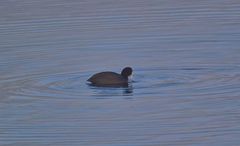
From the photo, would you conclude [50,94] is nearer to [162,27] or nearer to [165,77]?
[165,77]

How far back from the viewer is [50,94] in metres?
20.5

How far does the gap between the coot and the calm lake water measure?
0.48 ft

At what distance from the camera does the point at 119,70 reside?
898 inches

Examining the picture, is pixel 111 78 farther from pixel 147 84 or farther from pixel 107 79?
pixel 147 84

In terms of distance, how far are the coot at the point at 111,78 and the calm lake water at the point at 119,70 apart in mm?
147

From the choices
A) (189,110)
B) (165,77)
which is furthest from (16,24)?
(189,110)

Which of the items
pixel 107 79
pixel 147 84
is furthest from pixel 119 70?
pixel 147 84

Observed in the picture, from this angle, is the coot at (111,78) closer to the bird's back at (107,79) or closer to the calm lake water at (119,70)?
the bird's back at (107,79)

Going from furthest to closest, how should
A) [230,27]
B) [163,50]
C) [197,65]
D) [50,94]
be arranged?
1. [230,27]
2. [163,50]
3. [197,65]
4. [50,94]

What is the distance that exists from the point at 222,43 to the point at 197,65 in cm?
211

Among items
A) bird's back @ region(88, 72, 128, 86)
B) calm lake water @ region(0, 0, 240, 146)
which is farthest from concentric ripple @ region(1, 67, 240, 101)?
bird's back @ region(88, 72, 128, 86)

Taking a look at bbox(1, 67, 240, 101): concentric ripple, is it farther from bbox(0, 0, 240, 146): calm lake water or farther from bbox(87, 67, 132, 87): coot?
bbox(87, 67, 132, 87): coot

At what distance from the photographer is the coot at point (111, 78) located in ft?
69.3

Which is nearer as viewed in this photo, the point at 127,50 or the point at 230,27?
the point at 127,50
